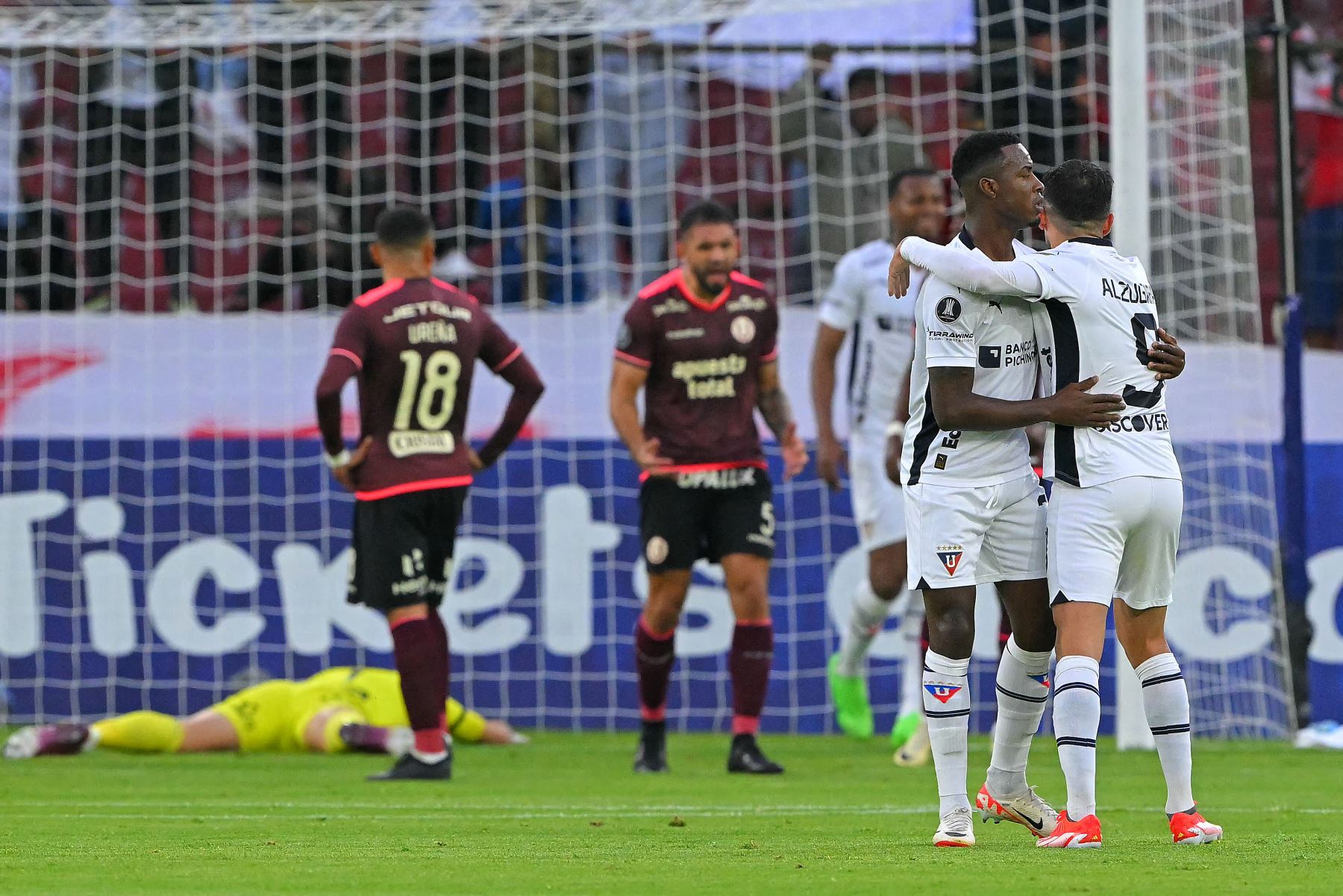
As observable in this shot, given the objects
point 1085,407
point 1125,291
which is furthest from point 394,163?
point 1085,407

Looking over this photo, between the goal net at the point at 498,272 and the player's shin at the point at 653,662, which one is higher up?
the goal net at the point at 498,272

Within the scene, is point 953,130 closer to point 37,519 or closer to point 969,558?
point 37,519

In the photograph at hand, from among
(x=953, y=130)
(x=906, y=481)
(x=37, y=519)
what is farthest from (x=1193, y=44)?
(x=37, y=519)

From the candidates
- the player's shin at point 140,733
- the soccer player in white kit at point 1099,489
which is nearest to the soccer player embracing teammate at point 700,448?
the player's shin at point 140,733

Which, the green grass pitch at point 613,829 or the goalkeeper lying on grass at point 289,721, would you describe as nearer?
the green grass pitch at point 613,829

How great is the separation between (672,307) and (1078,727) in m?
3.67

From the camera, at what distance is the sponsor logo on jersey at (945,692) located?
501cm

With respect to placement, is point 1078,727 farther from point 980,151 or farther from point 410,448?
point 410,448

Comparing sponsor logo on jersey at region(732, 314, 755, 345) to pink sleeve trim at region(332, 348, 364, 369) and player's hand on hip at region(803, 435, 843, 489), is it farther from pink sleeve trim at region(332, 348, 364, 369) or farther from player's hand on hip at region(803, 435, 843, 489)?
pink sleeve trim at region(332, 348, 364, 369)

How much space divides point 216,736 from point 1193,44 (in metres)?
5.56

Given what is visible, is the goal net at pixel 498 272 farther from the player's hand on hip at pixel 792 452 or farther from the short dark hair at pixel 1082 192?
the short dark hair at pixel 1082 192

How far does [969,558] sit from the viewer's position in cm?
504

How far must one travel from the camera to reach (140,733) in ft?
28.9

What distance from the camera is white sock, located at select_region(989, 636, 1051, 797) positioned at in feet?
17.0
